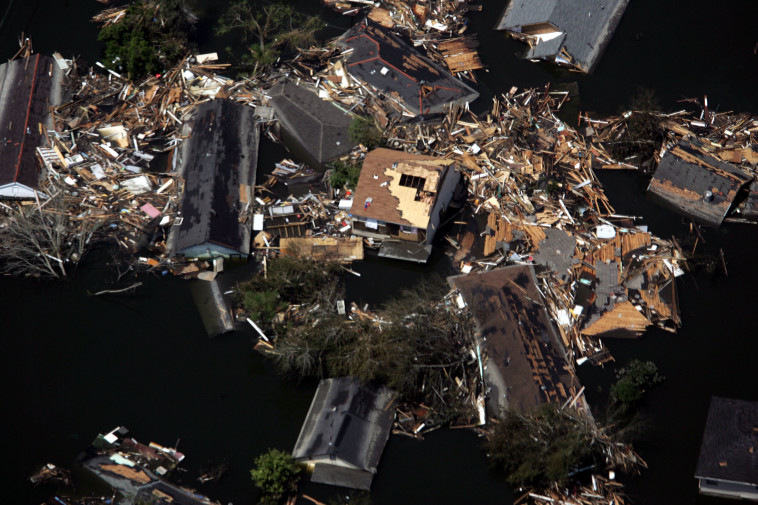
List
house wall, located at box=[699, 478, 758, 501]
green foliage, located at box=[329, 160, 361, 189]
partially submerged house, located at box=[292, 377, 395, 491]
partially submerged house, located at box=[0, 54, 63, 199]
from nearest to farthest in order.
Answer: house wall, located at box=[699, 478, 758, 501] < partially submerged house, located at box=[292, 377, 395, 491] < green foliage, located at box=[329, 160, 361, 189] < partially submerged house, located at box=[0, 54, 63, 199]

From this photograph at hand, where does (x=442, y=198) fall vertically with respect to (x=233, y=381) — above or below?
above

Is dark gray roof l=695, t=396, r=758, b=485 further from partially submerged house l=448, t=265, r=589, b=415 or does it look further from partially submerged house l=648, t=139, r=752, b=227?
partially submerged house l=648, t=139, r=752, b=227

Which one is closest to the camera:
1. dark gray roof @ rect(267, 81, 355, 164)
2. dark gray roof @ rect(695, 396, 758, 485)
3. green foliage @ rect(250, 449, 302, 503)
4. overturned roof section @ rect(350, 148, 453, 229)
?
dark gray roof @ rect(695, 396, 758, 485)

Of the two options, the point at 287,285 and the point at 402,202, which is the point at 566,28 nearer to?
the point at 402,202

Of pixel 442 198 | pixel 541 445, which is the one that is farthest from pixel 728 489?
pixel 442 198

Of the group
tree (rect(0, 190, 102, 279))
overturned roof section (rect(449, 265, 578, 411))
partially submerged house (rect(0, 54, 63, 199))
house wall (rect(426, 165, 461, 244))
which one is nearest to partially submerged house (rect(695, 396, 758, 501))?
overturned roof section (rect(449, 265, 578, 411))

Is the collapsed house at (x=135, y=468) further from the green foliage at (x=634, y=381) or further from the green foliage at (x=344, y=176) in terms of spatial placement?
the green foliage at (x=634, y=381)
